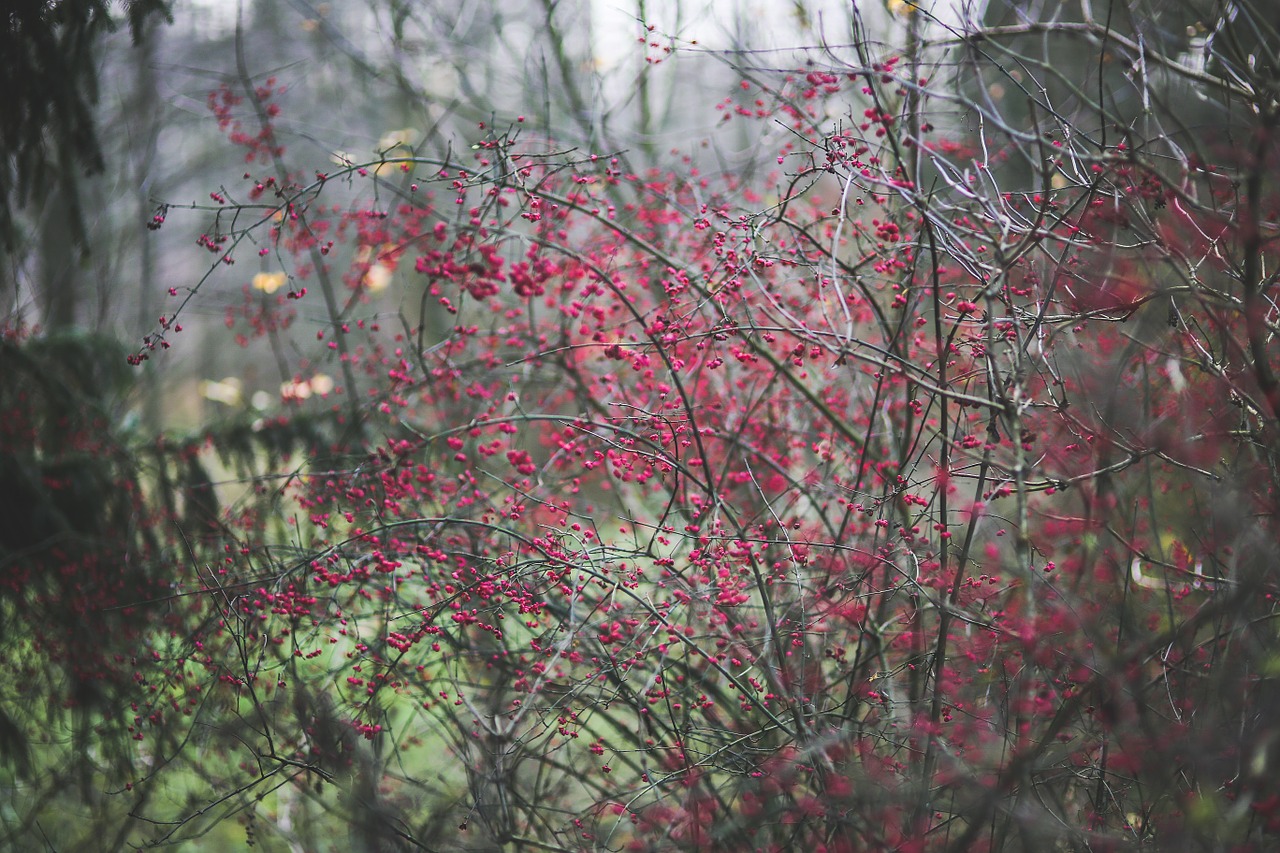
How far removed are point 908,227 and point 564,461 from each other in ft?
5.66

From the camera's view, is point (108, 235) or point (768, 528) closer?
point (768, 528)

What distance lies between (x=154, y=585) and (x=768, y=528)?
2.82 metres

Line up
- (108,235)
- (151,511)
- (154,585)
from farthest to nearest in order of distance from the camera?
(108,235) → (151,511) → (154,585)

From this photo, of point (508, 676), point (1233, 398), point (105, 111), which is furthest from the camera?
point (105, 111)

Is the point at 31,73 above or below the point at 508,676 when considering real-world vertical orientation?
above

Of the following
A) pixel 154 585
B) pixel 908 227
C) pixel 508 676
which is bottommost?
pixel 508 676

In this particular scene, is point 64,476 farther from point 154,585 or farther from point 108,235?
point 108,235

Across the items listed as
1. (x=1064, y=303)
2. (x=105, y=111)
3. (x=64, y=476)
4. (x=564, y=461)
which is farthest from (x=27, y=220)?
(x=1064, y=303)

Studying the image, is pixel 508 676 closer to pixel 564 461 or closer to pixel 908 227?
pixel 564 461

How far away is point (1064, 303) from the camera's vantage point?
2607mm

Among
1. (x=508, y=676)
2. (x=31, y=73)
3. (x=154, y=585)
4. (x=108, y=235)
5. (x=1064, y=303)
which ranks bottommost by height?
(x=508, y=676)

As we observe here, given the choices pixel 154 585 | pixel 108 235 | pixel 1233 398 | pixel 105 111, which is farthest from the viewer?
pixel 105 111

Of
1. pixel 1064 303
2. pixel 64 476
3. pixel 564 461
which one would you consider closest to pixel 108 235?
pixel 64 476

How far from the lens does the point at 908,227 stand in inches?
150
